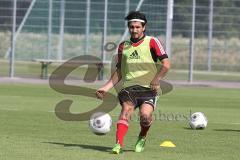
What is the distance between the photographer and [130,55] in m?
12.3

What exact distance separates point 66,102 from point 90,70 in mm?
13913

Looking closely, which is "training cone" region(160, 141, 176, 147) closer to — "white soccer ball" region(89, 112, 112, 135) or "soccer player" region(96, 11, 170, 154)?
"soccer player" region(96, 11, 170, 154)

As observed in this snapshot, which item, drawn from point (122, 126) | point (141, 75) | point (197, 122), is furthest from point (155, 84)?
point (197, 122)

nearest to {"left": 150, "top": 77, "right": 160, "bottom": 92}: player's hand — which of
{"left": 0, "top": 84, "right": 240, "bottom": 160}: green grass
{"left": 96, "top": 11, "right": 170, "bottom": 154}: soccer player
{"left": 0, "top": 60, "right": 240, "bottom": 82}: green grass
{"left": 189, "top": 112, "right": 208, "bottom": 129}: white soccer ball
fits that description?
{"left": 96, "top": 11, "right": 170, "bottom": 154}: soccer player

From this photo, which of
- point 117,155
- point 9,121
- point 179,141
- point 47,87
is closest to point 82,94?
point 47,87

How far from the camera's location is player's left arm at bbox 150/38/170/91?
39.7ft

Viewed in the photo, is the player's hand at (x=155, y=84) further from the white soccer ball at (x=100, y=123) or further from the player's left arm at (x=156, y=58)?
the white soccer ball at (x=100, y=123)

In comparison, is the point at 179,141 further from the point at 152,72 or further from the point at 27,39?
the point at 27,39

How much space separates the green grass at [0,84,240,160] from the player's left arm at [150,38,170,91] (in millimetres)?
964

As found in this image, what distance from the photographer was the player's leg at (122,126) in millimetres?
11671

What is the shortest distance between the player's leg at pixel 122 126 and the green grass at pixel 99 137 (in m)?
0.15

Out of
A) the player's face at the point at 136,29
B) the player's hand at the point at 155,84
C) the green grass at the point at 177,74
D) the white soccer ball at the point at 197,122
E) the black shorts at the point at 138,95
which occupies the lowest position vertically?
the green grass at the point at 177,74

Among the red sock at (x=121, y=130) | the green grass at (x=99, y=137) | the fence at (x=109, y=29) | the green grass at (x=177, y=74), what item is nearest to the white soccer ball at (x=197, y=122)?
the green grass at (x=99, y=137)

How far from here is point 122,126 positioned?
1197 centimetres
